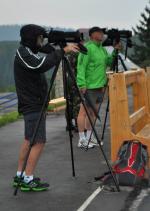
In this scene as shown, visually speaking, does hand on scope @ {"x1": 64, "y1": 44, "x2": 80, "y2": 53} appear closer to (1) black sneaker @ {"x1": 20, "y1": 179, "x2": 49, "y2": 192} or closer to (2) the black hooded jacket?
(2) the black hooded jacket

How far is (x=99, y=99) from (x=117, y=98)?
1.74 metres

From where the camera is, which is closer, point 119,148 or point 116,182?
point 116,182

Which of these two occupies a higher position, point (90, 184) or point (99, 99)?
point (99, 99)

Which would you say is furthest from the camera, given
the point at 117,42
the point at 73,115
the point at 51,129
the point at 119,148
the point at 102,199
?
the point at 51,129

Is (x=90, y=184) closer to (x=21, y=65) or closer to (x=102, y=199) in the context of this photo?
(x=102, y=199)

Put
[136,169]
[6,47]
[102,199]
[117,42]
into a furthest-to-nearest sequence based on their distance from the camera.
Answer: [6,47] → [117,42] → [136,169] → [102,199]

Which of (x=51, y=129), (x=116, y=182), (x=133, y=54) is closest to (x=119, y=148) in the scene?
(x=116, y=182)

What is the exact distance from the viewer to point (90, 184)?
6914mm

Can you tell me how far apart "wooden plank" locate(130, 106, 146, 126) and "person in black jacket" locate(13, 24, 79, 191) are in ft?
5.88

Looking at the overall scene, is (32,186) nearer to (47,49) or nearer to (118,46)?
(47,49)

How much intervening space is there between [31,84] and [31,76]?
0.09m

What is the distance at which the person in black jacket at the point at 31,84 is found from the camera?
6.41 m

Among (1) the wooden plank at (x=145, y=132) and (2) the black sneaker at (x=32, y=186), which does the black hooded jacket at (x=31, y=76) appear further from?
(1) the wooden plank at (x=145, y=132)

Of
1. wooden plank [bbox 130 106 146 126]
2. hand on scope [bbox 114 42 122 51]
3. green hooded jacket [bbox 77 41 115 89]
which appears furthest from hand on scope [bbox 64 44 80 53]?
green hooded jacket [bbox 77 41 115 89]
